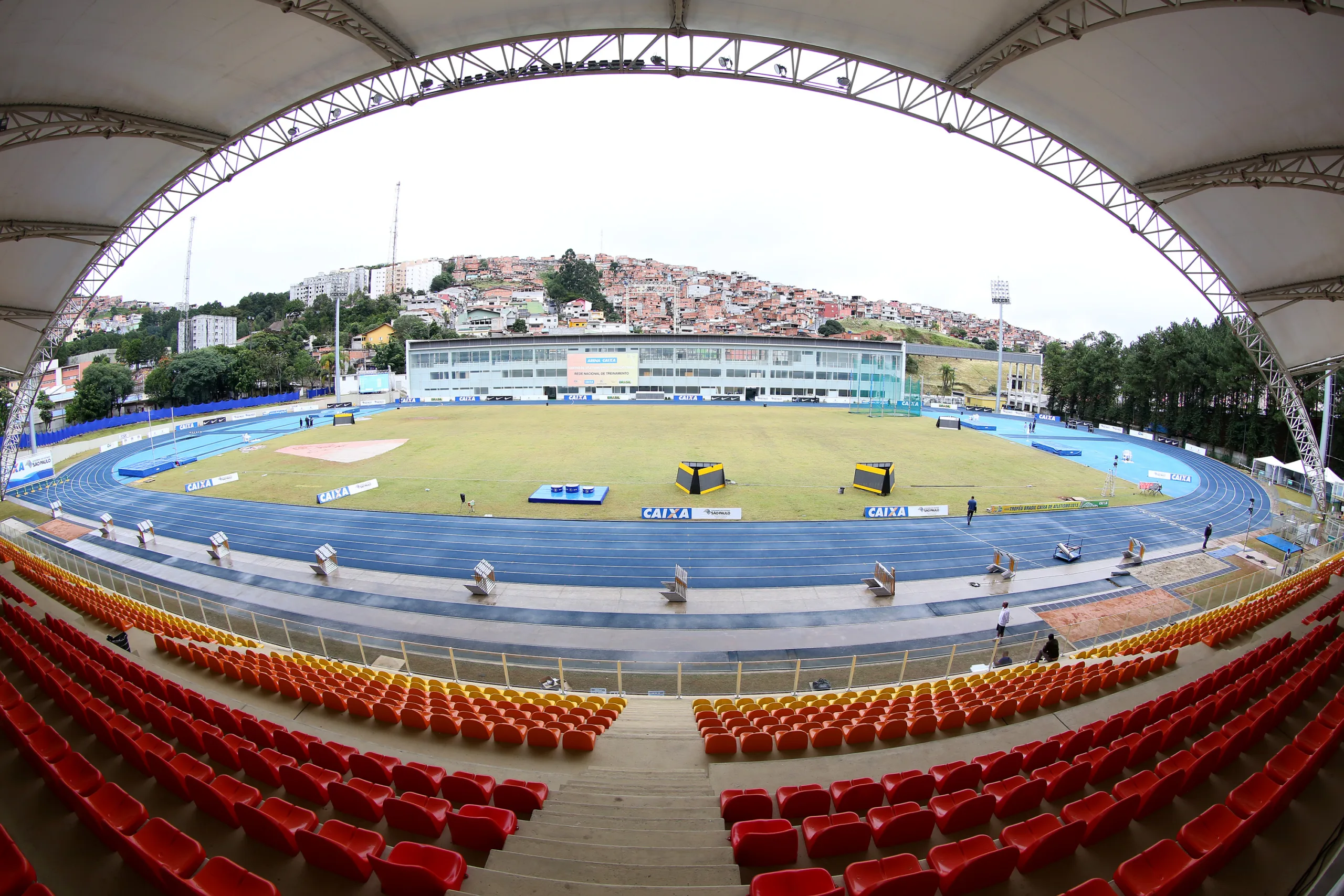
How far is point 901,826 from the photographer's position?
4141mm

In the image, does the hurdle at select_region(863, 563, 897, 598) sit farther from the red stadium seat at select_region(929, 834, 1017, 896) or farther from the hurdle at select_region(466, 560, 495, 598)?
the red stadium seat at select_region(929, 834, 1017, 896)

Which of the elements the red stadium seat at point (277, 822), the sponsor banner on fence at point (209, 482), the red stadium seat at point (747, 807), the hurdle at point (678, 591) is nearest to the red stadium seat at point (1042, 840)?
the red stadium seat at point (747, 807)

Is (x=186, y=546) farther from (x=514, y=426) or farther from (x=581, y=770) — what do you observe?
(x=514, y=426)

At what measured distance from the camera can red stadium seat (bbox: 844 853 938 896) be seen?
3.33 m

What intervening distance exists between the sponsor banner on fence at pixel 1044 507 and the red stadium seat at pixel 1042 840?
2273 centimetres

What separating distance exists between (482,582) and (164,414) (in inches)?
2643

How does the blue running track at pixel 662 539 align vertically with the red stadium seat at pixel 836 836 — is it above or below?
below

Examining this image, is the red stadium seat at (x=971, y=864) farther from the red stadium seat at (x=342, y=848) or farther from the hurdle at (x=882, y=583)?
the hurdle at (x=882, y=583)

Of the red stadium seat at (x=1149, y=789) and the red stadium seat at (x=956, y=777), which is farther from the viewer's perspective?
the red stadium seat at (x=956, y=777)

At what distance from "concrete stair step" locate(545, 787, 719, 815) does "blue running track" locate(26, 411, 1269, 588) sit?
1093 centimetres

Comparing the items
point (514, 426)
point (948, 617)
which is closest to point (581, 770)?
point (948, 617)

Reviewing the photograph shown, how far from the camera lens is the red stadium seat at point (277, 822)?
4004 mm

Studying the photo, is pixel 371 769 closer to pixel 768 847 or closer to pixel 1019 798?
pixel 768 847

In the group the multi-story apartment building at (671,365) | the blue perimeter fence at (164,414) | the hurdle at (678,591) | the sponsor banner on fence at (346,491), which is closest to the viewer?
the hurdle at (678,591)
